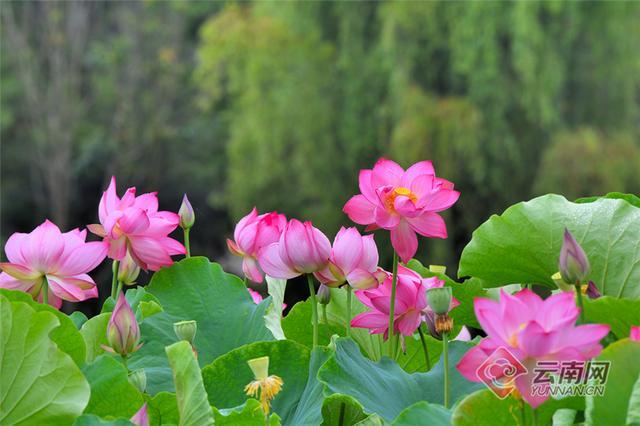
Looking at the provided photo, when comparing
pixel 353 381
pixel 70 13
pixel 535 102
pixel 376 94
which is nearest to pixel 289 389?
pixel 353 381

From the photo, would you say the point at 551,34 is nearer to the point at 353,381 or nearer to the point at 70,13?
the point at 70,13

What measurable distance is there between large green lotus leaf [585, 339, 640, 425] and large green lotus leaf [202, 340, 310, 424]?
149mm

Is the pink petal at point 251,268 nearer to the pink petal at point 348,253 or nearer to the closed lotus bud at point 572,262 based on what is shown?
the pink petal at point 348,253

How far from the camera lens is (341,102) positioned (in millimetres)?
7375

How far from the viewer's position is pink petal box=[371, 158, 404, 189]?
0.45 meters

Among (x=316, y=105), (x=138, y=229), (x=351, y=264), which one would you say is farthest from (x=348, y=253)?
(x=316, y=105)

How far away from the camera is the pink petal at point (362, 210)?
0.45m

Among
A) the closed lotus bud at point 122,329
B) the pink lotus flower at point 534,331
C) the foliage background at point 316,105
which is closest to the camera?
the pink lotus flower at point 534,331

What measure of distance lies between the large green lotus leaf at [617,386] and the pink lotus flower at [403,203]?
0.13 metres

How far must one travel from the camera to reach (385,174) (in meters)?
0.45

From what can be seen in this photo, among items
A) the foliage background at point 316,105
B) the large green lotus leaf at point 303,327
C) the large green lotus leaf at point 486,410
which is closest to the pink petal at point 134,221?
the large green lotus leaf at point 303,327

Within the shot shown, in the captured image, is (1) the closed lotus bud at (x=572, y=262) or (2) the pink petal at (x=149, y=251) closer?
(1) the closed lotus bud at (x=572, y=262)

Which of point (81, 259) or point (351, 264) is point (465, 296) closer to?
point (351, 264)

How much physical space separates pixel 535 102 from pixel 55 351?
6338 mm
